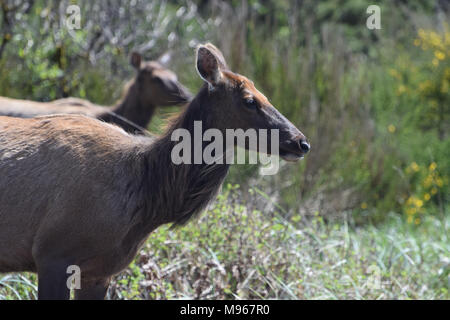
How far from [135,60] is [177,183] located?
490 cm

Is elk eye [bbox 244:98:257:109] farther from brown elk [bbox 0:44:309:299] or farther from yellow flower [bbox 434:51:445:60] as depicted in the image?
yellow flower [bbox 434:51:445:60]

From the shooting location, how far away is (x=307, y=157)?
809cm

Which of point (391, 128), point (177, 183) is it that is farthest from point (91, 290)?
point (391, 128)

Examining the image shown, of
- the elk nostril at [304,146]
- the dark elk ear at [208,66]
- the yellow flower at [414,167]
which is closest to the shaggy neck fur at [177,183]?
the dark elk ear at [208,66]

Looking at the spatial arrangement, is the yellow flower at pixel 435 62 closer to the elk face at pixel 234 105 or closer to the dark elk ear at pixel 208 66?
the elk face at pixel 234 105

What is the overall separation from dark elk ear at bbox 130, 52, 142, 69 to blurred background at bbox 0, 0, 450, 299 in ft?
2.17

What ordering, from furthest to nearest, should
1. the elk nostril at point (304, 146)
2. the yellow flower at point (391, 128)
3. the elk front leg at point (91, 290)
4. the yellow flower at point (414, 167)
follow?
1. the yellow flower at point (391, 128)
2. the yellow flower at point (414, 167)
3. the elk front leg at point (91, 290)
4. the elk nostril at point (304, 146)

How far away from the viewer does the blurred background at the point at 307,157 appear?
205 inches

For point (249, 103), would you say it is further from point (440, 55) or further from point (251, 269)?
point (440, 55)

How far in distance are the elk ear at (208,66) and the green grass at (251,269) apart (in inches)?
60.1

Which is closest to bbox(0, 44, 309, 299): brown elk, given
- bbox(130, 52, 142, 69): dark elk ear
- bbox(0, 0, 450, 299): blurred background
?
bbox(0, 0, 450, 299): blurred background
